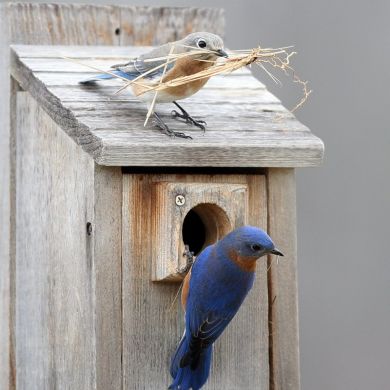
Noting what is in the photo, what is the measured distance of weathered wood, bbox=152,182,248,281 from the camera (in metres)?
4.50

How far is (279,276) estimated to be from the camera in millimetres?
4801

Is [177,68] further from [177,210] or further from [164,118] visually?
[177,210]

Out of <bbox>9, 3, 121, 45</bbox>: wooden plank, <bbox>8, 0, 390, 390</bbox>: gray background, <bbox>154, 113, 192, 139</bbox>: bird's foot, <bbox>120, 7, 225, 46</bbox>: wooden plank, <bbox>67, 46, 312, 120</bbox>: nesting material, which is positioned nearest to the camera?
<bbox>67, 46, 312, 120</bbox>: nesting material

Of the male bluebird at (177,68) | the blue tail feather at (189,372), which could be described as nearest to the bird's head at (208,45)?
the male bluebird at (177,68)

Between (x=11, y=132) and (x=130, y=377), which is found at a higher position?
(x=11, y=132)

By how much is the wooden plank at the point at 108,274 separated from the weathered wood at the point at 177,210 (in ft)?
0.38

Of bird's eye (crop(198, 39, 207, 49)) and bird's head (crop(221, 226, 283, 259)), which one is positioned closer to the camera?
bird's head (crop(221, 226, 283, 259))

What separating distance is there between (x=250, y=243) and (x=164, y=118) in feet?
2.09

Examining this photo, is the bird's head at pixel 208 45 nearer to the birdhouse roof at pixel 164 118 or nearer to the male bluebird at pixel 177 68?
the male bluebird at pixel 177 68

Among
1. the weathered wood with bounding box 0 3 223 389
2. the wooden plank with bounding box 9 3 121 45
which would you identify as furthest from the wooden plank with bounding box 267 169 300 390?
the wooden plank with bounding box 9 3 121 45

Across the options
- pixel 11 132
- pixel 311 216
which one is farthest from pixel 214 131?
pixel 311 216

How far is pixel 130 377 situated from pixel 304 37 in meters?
3.10

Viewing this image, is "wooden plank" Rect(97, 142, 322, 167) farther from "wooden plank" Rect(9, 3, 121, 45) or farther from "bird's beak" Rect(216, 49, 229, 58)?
"wooden plank" Rect(9, 3, 121, 45)

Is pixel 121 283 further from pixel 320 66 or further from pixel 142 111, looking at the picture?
pixel 320 66
